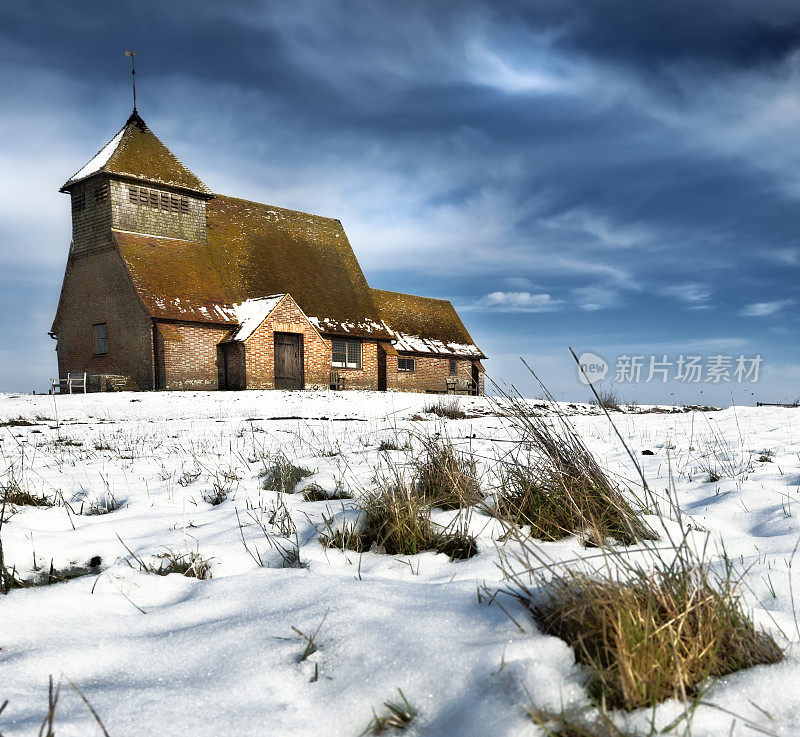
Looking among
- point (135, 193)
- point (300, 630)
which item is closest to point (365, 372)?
point (135, 193)

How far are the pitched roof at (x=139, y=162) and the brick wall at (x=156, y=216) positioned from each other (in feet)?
1.41

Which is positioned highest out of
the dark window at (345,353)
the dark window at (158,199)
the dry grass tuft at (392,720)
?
the dark window at (158,199)

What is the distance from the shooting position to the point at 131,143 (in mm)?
23328

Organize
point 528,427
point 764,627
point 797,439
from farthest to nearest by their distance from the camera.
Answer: point 797,439 → point 528,427 → point 764,627

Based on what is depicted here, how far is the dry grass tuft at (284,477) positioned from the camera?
3.75 m

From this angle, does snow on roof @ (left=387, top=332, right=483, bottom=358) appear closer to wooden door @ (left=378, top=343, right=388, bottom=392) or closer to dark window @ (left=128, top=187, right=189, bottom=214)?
wooden door @ (left=378, top=343, right=388, bottom=392)

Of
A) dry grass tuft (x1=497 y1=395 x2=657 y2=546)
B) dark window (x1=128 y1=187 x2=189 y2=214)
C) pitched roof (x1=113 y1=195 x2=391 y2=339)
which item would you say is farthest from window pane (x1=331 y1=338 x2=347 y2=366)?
dry grass tuft (x1=497 y1=395 x2=657 y2=546)

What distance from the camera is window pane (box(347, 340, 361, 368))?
25.5 meters

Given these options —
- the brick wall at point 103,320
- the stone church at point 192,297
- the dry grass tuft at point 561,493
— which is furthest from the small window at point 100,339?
the dry grass tuft at point 561,493

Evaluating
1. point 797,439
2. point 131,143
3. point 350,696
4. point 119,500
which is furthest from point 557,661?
point 131,143

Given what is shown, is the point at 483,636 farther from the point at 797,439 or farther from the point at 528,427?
the point at 797,439

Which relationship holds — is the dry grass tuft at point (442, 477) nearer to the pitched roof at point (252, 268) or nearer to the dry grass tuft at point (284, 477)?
the dry grass tuft at point (284, 477)

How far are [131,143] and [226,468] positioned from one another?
2352 cm

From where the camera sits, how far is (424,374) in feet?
93.9
